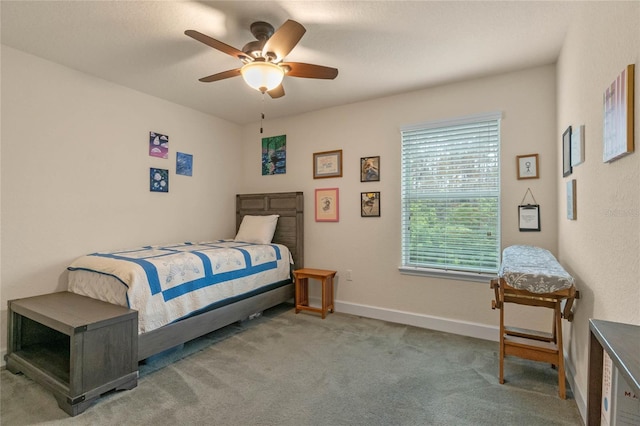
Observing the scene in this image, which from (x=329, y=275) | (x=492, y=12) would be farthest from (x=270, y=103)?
(x=492, y=12)

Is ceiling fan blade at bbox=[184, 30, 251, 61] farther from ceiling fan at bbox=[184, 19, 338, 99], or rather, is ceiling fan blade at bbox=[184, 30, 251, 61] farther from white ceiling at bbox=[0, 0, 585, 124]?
white ceiling at bbox=[0, 0, 585, 124]

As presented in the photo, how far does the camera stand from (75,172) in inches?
110

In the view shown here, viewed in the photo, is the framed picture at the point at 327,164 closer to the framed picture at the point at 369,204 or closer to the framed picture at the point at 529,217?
the framed picture at the point at 369,204

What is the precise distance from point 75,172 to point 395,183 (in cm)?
315

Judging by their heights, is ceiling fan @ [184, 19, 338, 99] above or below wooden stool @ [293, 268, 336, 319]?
above

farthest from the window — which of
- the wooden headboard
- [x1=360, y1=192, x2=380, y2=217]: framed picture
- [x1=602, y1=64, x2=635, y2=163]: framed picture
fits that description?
[x1=602, y1=64, x2=635, y2=163]: framed picture

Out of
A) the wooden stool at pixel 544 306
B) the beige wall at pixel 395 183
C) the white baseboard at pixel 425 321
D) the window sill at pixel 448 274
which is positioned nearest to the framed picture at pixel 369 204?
the beige wall at pixel 395 183

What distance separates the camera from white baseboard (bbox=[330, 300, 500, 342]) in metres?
2.88

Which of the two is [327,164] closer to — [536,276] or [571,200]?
[571,200]

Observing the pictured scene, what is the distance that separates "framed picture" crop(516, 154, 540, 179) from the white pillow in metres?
2.75

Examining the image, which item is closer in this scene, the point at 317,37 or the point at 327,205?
the point at 317,37

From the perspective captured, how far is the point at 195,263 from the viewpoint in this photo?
2.68 m

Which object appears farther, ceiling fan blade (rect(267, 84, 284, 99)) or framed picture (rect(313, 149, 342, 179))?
framed picture (rect(313, 149, 342, 179))

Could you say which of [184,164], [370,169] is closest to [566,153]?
[370,169]
